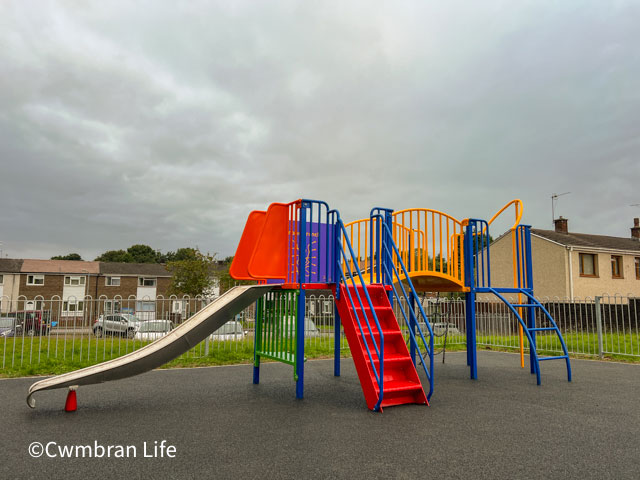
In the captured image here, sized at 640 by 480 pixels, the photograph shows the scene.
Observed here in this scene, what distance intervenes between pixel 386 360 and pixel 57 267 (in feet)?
151

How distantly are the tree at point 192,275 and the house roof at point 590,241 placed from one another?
2095 centimetres

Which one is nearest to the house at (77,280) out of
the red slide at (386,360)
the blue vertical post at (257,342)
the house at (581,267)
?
the house at (581,267)

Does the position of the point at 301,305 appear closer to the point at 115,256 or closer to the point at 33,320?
the point at 33,320

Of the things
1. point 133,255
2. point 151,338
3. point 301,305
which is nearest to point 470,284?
point 301,305

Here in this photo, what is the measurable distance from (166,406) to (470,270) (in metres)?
6.04

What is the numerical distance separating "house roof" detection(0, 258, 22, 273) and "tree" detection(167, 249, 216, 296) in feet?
69.2

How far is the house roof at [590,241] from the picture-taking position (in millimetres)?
26219

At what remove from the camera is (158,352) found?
5.72m

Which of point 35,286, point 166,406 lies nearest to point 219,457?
point 166,406

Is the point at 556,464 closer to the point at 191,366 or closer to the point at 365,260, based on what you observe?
the point at 365,260

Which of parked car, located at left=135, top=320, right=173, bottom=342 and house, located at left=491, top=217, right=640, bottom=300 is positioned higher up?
house, located at left=491, top=217, right=640, bottom=300

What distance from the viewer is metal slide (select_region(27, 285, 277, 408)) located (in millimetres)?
5449

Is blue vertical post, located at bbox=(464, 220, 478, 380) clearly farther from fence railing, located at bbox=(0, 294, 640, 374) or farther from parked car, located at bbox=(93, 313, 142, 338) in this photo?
parked car, located at bbox=(93, 313, 142, 338)

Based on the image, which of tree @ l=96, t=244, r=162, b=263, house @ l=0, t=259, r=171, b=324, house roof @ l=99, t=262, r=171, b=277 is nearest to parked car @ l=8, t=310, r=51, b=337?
house @ l=0, t=259, r=171, b=324
